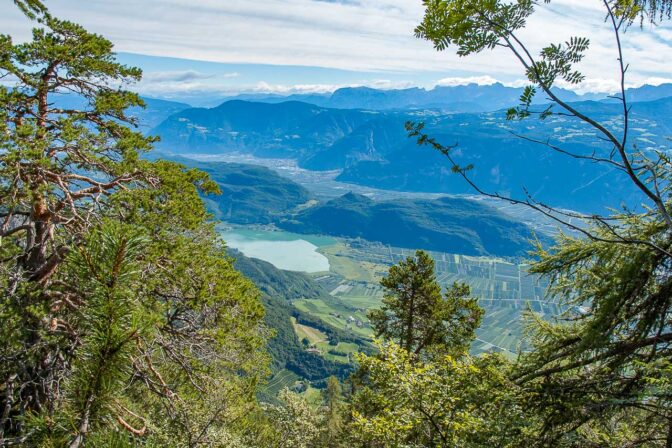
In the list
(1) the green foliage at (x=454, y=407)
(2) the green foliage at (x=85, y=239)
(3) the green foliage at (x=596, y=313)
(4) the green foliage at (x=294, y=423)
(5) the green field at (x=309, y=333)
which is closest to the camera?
(3) the green foliage at (x=596, y=313)

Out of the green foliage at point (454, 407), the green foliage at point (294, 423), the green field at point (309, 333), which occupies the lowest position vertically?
the green field at point (309, 333)

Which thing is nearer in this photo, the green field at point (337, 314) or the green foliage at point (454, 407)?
the green foliage at point (454, 407)

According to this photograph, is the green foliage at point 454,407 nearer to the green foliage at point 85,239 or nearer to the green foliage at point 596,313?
the green foliage at point 596,313

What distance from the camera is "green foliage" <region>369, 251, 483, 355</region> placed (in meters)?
16.5

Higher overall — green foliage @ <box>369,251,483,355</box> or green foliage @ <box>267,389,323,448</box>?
green foliage @ <box>369,251,483,355</box>

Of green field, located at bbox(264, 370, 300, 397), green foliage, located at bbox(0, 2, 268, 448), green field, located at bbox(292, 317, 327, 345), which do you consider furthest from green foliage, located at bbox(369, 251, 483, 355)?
green field, located at bbox(292, 317, 327, 345)

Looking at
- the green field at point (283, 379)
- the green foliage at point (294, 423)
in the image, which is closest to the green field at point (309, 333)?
the green field at point (283, 379)

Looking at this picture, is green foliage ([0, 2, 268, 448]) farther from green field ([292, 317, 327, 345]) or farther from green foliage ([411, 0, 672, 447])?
green field ([292, 317, 327, 345])

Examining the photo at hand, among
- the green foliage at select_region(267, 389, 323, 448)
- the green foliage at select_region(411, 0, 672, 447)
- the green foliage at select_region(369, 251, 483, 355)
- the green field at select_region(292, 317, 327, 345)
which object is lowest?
the green field at select_region(292, 317, 327, 345)

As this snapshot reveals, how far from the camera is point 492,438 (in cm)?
489

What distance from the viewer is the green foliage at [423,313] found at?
16453 millimetres

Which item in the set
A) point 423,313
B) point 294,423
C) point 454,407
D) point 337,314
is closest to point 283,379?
point 337,314

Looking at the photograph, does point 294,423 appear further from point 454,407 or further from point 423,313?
point 454,407

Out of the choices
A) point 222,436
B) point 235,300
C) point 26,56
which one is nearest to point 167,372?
point 222,436
